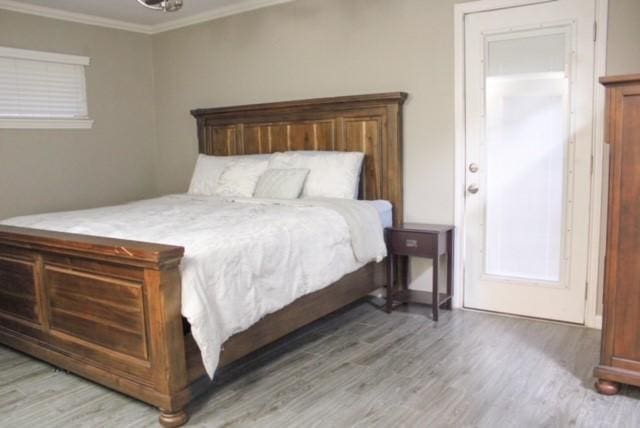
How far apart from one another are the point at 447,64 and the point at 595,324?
1927 millimetres

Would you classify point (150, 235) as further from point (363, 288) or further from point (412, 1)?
point (412, 1)

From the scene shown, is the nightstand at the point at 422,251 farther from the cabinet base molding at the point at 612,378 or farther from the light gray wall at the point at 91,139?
the light gray wall at the point at 91,139

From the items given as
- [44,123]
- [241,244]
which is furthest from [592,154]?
[44,123]

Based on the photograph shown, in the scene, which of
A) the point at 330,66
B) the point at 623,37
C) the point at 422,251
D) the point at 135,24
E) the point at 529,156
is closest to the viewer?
the point at 623,37

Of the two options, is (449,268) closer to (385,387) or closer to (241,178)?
(385,387)

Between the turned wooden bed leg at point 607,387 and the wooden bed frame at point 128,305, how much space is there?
4.92ft

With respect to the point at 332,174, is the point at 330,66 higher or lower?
higher

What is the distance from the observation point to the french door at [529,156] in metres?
3.34

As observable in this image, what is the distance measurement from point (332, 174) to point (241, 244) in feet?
4.56

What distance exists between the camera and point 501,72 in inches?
140

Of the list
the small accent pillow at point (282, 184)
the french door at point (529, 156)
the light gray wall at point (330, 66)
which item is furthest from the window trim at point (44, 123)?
the french door at point (529, 156)

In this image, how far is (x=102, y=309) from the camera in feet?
8.23

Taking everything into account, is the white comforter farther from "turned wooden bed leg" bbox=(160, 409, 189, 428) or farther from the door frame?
the door frame

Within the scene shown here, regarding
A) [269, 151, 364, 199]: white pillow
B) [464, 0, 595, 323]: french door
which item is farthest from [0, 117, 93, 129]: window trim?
[464, 0, 595, 323]: french door
